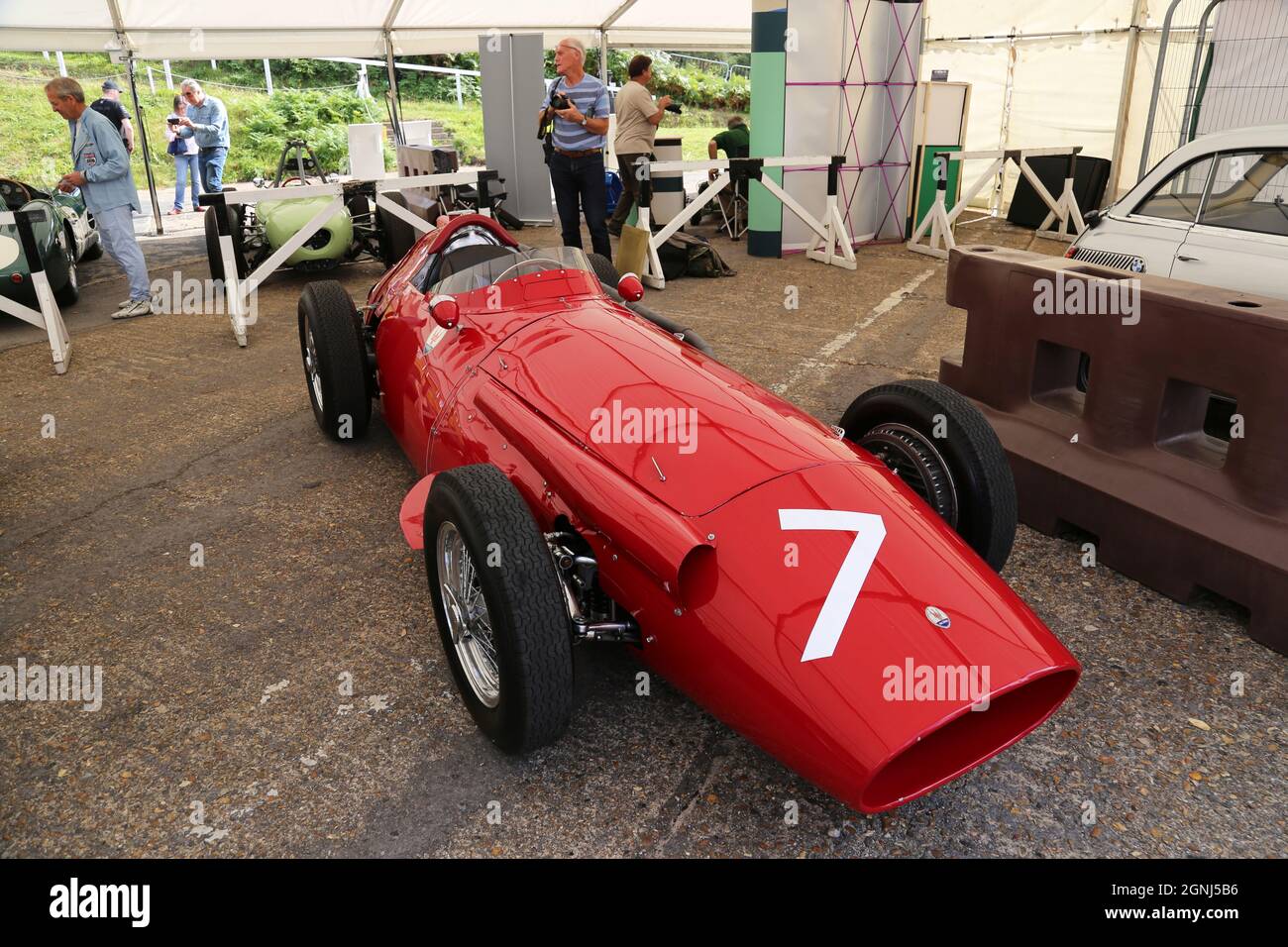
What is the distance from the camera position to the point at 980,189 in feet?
35.7

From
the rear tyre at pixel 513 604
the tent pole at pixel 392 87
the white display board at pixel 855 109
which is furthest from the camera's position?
the tent pole at pixel 392 87

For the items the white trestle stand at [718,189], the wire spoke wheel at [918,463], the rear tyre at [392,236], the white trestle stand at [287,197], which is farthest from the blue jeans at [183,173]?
the wire spoke wheel at [918,463]

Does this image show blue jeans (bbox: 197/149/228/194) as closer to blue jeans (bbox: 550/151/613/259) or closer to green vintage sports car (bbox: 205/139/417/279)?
green vintage sports car (bbox: 205/139/417/279)

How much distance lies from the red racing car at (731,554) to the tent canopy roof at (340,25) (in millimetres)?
10177

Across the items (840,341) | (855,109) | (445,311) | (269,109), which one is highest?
(269,109)

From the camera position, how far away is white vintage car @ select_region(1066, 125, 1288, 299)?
4.54 m

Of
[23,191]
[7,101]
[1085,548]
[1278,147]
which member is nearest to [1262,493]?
[1085,548]

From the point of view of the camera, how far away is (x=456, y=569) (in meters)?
2.92

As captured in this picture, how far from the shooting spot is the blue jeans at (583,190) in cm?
824

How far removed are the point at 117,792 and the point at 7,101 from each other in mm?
26391

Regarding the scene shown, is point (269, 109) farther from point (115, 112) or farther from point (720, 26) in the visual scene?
point (720, 26)

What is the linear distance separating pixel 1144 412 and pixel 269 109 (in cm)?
2629

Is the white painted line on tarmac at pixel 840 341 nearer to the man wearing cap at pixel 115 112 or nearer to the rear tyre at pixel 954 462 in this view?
the rear tyre at pixel 954 462

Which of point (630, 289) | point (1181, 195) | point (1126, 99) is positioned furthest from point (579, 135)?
point (1126, 99)
